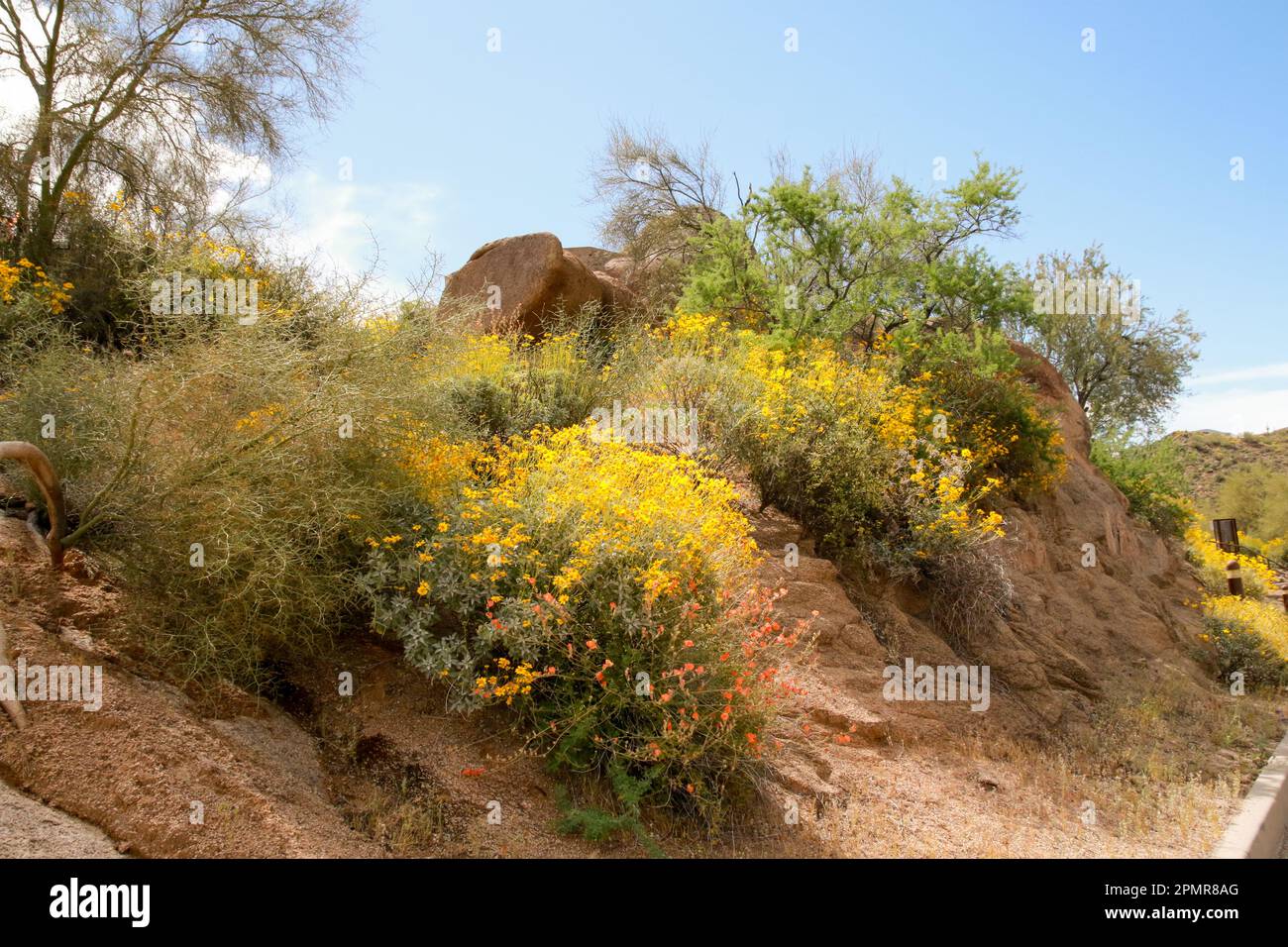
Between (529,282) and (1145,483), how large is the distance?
1283cm

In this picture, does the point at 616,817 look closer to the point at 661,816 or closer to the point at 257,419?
the point at 661,816

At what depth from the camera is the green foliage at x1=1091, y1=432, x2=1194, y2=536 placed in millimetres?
16844

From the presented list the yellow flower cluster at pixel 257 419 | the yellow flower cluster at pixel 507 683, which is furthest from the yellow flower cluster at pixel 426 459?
the yellow flower cluster at pixel 507 683

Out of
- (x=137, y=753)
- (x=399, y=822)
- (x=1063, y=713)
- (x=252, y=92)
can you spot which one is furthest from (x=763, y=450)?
(x=252, y=92)

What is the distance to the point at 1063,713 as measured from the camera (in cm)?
802

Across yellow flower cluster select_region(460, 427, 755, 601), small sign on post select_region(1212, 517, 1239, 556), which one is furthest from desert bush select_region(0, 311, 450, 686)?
small sign on post select_region(1212, 517, 1239, 556)

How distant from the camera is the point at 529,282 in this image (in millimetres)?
12797

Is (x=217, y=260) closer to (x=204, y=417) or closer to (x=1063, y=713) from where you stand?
(x=204, y=417)

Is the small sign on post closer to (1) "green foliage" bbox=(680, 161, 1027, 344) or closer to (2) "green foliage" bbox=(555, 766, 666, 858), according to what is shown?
(1) "green foliage" bbox=(680, 161, 1027, 344)

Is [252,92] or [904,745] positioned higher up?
[252,92]

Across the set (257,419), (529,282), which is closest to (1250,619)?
(529,282)
